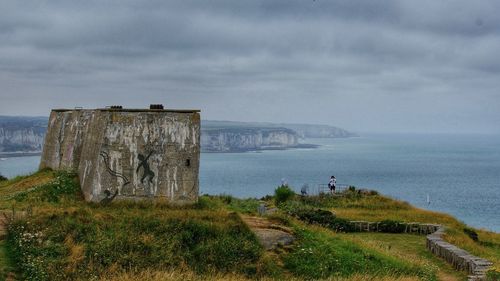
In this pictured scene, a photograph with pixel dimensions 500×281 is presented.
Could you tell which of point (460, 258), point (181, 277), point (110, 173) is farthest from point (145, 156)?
point (460, 258)

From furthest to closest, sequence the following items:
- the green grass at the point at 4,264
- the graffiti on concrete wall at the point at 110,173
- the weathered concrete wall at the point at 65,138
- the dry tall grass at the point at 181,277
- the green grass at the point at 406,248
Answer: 1. the weathered concrete wall at the point at 65,138
2. the graffiti on concrete wall at the point at 110,173
3. the green grass at the point at 406,248
4. the dry tall grass at the point at 181,277
5. the green grass at the point at 4,264

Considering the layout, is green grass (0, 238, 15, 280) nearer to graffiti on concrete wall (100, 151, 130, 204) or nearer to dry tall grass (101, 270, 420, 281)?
dry tall grass (101, 270, 420, 281)

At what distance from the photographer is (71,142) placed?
28047 mm

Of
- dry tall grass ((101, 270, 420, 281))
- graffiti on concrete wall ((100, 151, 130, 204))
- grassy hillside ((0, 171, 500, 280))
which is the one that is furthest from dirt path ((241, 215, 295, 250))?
graffiti on concrete wall ((100, 151, 130, 204))

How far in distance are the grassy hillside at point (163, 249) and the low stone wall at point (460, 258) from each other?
1.13ft

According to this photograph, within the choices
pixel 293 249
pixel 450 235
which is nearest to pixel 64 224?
pixel 293 249

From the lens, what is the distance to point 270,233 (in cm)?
1856

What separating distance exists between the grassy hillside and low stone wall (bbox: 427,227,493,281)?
345 mm

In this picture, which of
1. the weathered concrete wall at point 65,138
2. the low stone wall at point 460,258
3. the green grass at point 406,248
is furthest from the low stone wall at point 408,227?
the weathered concrete wall at point 65,138

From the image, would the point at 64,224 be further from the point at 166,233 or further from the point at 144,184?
the point at 144,184

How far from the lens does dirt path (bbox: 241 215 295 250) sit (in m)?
18.1

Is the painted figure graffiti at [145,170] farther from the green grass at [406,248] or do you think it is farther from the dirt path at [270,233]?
the green grass at [406,248]

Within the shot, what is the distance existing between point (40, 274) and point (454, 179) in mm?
145001

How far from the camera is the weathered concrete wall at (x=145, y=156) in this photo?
2041cm
